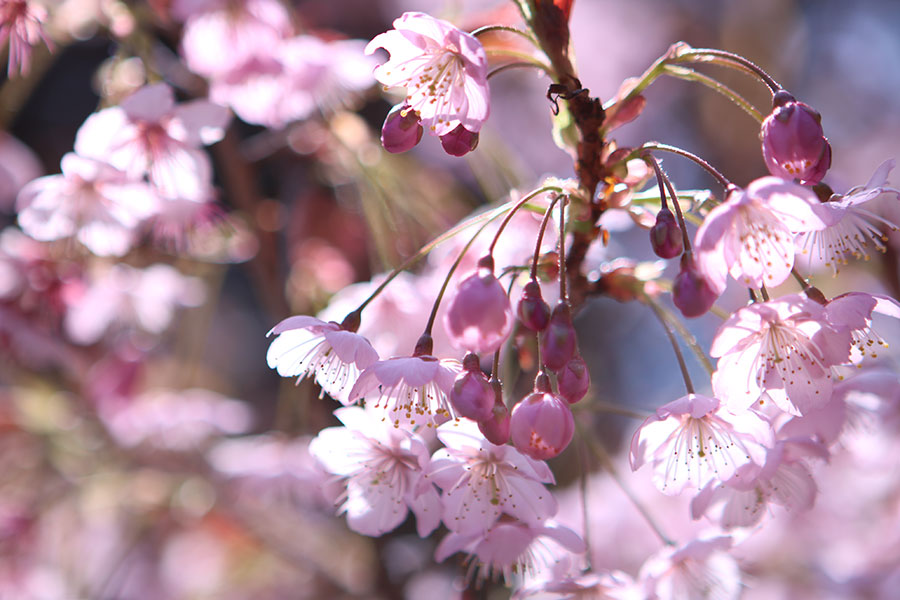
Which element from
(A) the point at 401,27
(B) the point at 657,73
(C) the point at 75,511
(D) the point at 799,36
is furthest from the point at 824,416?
(D) the point at 799,36

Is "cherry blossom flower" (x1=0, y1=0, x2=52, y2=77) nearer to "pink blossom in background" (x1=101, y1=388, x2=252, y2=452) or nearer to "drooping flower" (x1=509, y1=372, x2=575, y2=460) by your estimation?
"drooping flower" (x1=509, y1=372, x2=575, y2=460)

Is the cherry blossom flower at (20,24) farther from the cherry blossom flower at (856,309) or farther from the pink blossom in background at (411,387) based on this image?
the cherry blossom flower at (856,309)

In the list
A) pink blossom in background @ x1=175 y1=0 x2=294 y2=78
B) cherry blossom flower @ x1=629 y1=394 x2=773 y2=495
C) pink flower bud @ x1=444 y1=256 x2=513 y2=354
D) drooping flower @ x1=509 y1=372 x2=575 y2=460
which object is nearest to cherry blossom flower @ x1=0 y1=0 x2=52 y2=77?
pink blossom in background @ x1=175 y1=0 x2=294 y2=78

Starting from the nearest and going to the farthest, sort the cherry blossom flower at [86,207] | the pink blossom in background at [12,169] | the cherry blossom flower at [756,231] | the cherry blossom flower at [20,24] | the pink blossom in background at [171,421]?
the cherry blossom flower at [756,231]
the cherry blossom flower at [20,24]
the cherry blossom flower at [86,207]
the pink blossom in background at [12,169]
the pink blossom in background at [171,421]

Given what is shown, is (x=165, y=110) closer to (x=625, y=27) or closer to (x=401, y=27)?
(x=401, y=27)

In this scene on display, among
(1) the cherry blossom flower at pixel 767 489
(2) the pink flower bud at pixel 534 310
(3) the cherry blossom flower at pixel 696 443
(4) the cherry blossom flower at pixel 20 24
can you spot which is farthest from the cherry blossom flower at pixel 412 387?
(4) the cherry blossom flower at pixel 20 24

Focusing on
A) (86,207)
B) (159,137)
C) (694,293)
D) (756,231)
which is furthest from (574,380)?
(86,207)
